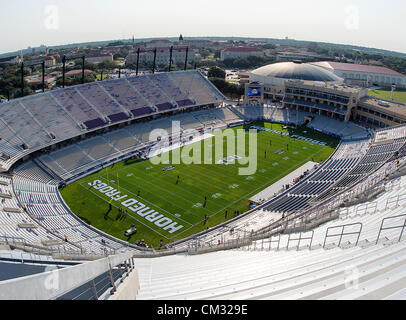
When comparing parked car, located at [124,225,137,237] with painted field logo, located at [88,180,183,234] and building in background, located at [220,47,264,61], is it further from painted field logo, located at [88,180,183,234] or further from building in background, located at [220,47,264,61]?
building in background, located at [220,47,264,61]

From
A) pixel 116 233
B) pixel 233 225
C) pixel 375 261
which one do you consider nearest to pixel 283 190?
pixel 233 225

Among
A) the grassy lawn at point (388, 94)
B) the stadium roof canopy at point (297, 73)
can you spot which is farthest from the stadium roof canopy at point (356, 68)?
the stadium roof canopy at point (297, 73)

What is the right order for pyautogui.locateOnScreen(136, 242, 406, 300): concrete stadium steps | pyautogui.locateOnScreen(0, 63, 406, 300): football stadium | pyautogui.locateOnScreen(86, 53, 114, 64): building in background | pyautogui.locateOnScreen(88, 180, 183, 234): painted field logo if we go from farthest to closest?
pyautogui.locateOnScreen(86, 53, 114, 64): building in background, pyautogui.locateOnScreen(88, 180, 183, 234): painted field logo, pyautogui.locateOnScreen(0, 63, 406, 300): football stadium, pyautogui.locateOnScreen(136, 242, 406, 300): concrete stadium steps

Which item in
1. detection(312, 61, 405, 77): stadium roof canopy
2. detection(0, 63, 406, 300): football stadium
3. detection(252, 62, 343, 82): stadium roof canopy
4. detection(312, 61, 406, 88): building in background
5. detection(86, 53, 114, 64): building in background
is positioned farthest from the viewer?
detection(86, 53, 114, 64): building in background

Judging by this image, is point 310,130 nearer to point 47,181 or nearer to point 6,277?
point 47,181

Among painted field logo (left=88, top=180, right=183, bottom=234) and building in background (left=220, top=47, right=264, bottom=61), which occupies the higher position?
building in background (left=220, top=47, right=264, bottom=61)

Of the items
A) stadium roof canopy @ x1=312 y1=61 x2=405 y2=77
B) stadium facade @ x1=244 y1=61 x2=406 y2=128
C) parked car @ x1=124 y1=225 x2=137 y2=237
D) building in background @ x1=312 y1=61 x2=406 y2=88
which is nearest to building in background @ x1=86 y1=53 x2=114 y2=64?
stadium facade @ x1=244 y1=61 x2=406 y2=128
